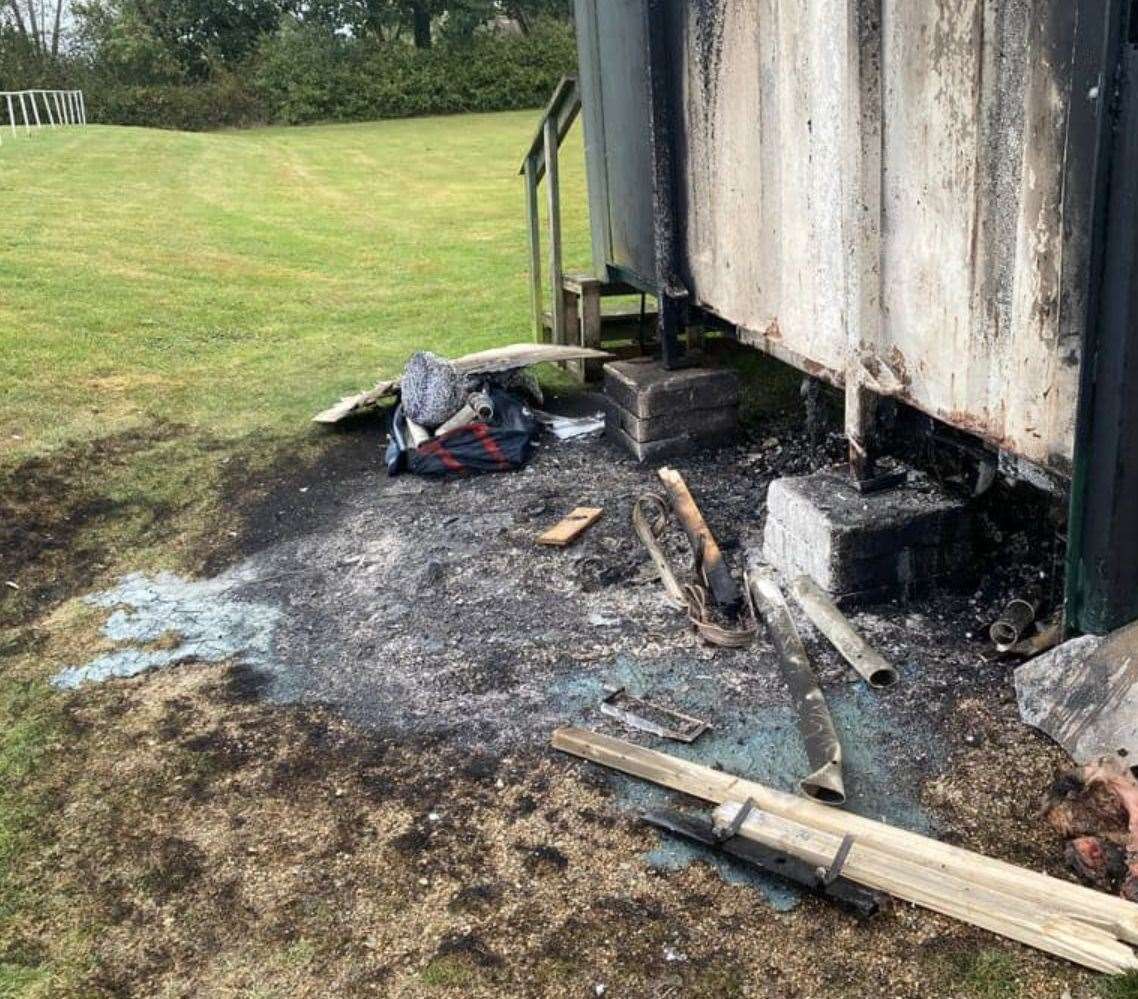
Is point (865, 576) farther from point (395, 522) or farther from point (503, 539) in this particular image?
point (395, 522)

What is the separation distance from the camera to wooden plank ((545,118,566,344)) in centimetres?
834

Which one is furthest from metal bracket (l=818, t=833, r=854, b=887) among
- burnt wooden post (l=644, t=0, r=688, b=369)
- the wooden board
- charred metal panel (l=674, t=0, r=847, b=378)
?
the wooden board

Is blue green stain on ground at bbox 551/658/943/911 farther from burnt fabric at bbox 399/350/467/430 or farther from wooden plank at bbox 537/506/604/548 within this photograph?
burnt fabric at bbox 399/350/467/430

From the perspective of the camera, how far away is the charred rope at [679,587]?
435 centimetres

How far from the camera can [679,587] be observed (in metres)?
4.78

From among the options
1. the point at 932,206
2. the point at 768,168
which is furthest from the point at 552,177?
the point at 932,206

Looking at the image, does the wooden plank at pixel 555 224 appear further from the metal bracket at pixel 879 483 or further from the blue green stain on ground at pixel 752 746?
the blue green stain on ground at pixel 752 746

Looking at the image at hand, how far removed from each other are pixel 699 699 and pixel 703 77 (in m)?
3.31

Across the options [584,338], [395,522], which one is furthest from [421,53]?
[395,522]

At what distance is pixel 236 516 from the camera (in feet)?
20.6

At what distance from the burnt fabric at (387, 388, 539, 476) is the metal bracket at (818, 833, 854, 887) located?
3852 mm

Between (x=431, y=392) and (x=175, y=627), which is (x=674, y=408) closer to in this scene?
(x=431, y=392)

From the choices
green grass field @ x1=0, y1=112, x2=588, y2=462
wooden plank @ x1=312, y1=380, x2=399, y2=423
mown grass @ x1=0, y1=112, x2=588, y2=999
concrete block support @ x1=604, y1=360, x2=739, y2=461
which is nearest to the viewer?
mown grass @ x1=0, y1=112, x2=588, y2=999

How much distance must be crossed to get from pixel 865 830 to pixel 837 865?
18 cm
